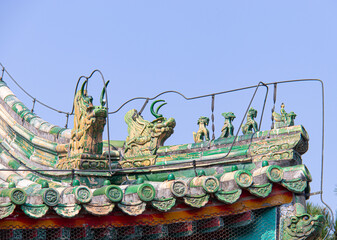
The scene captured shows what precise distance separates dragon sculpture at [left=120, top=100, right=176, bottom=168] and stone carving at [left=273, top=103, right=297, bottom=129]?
1663 mm

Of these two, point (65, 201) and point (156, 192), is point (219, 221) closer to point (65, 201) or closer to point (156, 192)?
point (156, 192)

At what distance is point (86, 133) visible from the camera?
11.7 metres

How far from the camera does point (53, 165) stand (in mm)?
12477

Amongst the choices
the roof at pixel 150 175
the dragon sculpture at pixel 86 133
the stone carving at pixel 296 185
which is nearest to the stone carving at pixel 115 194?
the roof at pixel 150 175

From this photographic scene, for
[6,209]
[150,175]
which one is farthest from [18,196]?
[150,175]

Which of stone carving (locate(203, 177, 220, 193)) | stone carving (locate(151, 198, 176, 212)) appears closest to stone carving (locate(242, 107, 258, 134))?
stone carving (locate(203, 177, 220, 193))

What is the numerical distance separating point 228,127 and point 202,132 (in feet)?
1.76

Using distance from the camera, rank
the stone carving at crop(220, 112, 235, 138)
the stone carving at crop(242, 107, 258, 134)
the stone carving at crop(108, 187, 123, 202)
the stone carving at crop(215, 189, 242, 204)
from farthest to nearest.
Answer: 1. the stone carving at crop(220, 112, 235, 138)
2. the stone carving at crop(242, 107, 258, 134)
3. the stone carving at crop(215, 189, 242, 204)
4. the stone carving at crop(108, 187, 123, 202)

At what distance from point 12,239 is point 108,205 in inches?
50.3

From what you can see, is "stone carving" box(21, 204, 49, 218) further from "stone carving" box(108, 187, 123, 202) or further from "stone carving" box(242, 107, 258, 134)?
"stone carving" box(242, 107, 258, 134)

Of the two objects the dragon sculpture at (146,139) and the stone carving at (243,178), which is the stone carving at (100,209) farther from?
the dragon sculpture at (146,139)

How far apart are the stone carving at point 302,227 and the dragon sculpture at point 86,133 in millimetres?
3288

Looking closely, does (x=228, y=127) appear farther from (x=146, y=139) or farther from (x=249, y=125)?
(x=146, y=139)

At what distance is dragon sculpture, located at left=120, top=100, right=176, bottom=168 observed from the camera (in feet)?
39.9
